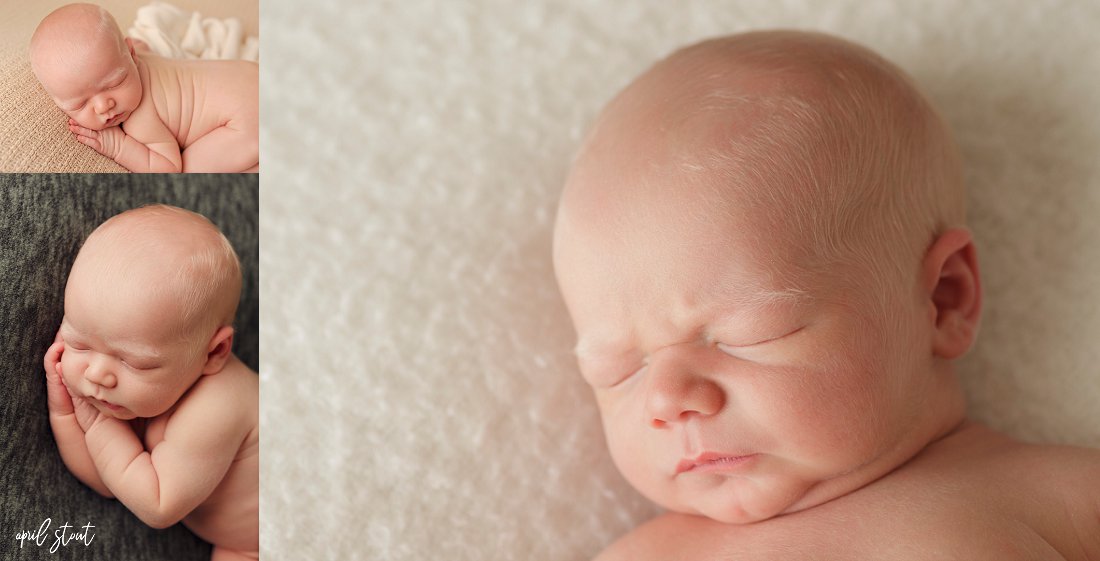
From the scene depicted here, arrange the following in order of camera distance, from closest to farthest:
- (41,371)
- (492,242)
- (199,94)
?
1. (41,371)
2. (199,94)
3. (492,242)

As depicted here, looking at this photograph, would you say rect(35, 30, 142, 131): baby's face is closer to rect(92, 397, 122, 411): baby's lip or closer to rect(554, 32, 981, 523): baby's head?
rect(92, 397, 122, 411): baby's lip

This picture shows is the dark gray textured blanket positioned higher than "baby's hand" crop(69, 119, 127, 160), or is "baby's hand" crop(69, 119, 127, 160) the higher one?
"baby's hand" crop(69, 119, 127, 160)

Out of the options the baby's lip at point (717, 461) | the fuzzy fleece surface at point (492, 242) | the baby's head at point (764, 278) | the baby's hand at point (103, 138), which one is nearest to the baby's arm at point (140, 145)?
the baby's hand at point (103, 138)

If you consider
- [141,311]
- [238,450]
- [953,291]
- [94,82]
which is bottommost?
[238,450]

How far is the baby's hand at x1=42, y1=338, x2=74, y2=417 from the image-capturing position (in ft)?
2.24

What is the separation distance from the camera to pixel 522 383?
3.04ft

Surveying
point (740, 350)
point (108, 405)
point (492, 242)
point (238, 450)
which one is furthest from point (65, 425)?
point (740, 350)

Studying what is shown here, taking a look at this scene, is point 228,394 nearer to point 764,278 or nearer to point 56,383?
point 56,383

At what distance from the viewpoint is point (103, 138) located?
0.73 meters

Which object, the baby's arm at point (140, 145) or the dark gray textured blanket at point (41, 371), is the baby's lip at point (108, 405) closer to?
the dark gray textured blanket at point (41, 371)

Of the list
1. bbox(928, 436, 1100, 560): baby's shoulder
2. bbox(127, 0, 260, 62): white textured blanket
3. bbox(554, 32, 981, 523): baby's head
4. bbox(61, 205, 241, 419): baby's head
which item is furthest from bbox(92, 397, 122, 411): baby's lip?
bbox(928, 436, 1100, 560): baby's shoulder

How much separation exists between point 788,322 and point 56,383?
1.85 ft

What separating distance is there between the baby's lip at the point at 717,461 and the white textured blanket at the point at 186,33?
53cm

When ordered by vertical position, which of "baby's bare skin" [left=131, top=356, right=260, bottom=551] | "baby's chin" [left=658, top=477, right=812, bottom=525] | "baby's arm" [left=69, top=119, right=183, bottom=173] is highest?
"baby's arm" [left=69, top=119, right=183, bottom=173]
